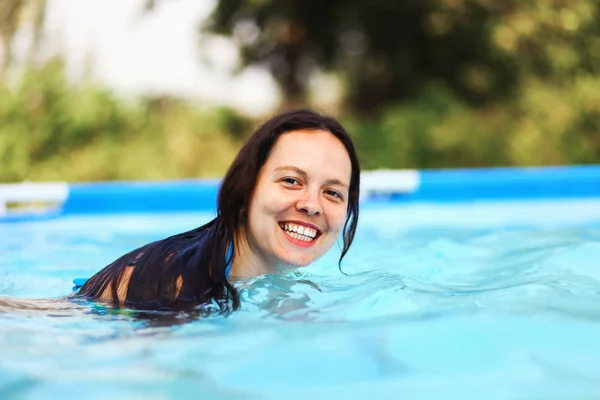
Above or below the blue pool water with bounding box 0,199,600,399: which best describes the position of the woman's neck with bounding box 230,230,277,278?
above

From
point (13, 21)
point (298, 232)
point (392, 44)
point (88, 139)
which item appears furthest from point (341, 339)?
point (392, 44)

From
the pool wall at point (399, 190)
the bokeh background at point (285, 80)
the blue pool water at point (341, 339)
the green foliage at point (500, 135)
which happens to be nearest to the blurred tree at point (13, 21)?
the bokeh background at point (285, 80)

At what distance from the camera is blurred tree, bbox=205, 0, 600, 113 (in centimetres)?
961

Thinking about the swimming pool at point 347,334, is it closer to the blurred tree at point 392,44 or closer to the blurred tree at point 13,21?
the blurred tree at point 13,21

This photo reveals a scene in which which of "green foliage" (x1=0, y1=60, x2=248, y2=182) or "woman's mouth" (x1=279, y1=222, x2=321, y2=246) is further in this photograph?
"green foliage" (x1=0, y1=60, x2=248, y2=182)

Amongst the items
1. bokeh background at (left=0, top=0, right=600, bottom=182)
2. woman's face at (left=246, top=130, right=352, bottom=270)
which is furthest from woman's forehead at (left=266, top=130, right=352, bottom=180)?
bokeh background at (left=0, top=0, right=600, bottom=182)

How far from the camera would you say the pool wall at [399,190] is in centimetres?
542

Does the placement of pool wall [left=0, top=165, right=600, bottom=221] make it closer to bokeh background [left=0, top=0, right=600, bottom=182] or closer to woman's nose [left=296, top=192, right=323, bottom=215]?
bokeh background [left=0, top=0, right=600, bottom=182]

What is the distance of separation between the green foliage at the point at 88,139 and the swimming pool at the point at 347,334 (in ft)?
11.8

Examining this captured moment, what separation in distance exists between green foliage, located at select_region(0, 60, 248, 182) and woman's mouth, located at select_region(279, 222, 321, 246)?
206 inches

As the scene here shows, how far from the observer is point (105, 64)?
346 inches

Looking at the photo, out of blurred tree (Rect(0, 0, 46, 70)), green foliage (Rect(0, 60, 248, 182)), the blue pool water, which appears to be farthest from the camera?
blurred tree (Rect(0, 0, 46, 70))

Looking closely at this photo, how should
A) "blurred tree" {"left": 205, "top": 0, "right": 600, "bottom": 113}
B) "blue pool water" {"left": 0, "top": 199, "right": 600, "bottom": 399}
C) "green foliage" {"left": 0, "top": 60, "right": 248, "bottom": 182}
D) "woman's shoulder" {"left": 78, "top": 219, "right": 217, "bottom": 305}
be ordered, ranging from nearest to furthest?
"blue pool water" {"left": 0, "top": 199, "right": 600, "bottom": 399} < "woman's shoulder" {"left": 78, "top": 219, "right": 217, "bottom": 305} < "green foliage" {"left": 0, "top": 60, "right": 248, "bottom": 182} < "blurred tree" {"left": 205, "top": 0, "right": 600, "bottom": 113}

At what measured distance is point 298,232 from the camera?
2334 millimetres
